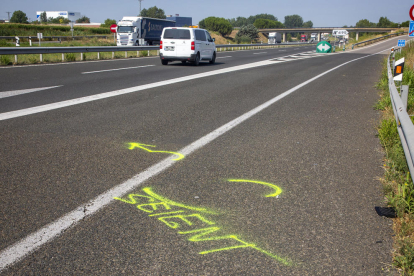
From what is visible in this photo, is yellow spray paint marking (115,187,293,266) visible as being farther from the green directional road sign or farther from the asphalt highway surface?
the green directional road sign

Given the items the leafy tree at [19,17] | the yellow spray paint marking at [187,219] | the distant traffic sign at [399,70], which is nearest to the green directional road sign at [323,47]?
the distant traffic sign at [399,70]

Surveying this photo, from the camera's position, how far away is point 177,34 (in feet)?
58.1

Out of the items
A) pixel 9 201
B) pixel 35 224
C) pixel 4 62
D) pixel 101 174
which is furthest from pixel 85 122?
pixel 4 62

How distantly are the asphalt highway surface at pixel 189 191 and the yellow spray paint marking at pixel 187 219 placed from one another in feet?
0.04

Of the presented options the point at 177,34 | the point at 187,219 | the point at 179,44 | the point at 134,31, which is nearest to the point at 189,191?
the point at 187,219

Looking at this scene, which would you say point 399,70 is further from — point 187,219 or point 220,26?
point 220,26

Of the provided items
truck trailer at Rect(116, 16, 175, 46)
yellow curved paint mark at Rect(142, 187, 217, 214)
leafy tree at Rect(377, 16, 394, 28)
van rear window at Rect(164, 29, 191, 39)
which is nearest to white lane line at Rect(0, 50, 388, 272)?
yellow curved paint mark at Rect(142, 187, 217, 214)

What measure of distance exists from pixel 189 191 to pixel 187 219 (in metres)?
0.56

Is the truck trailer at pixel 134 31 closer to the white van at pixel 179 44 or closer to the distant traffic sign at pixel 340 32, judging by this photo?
the white van at pixel 179 44

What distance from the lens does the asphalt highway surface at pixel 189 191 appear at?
2479mm

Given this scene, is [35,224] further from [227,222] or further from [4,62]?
[4,62]

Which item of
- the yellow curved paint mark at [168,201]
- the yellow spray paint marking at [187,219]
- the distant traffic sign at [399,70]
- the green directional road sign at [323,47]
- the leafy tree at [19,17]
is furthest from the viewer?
the leafy tree at [19,17]

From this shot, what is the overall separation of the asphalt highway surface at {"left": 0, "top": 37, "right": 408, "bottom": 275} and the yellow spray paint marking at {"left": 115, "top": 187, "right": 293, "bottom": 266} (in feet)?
0.04

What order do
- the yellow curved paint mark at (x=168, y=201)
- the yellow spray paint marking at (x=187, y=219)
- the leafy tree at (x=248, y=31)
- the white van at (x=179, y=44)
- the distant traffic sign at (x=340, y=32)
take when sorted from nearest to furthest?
the yellow spray paint marking at (x=187, y=219)
the yellow curved paint mark at (x=168, y=201)
the white van at (x=179, y=44)
the distant traffic sign at (x=340, y=32)
the leafy tree at (x=248, y=31)
